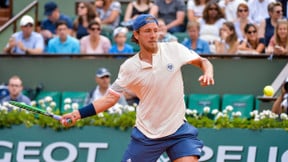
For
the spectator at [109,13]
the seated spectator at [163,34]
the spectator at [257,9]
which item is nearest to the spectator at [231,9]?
the spectator at [257,9]

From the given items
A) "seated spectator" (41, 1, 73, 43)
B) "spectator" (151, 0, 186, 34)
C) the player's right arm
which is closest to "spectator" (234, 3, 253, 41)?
"spectator" (151, 0, 186, 34)

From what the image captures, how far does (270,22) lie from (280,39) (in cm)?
95

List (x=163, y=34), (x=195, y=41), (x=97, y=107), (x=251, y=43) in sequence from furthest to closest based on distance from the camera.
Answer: (x=163, y=34) → (x=195, y=41) → (x=251, y=43) → (x=97, y=107)

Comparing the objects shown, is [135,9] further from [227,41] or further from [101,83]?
[101,83]

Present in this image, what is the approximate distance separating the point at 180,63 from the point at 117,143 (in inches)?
97.2

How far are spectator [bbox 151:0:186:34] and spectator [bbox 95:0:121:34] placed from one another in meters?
0.65

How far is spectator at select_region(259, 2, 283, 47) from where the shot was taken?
14625mm

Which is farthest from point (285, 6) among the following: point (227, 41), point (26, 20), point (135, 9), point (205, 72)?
point (205, 72)

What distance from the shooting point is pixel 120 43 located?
48.7ft

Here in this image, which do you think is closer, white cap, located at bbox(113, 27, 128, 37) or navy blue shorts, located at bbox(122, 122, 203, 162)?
navy blue shorts, located at bbox(122, 122, 203, 162)

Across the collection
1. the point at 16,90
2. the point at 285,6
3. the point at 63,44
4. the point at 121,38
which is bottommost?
the point at 16,90

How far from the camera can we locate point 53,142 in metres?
11.4

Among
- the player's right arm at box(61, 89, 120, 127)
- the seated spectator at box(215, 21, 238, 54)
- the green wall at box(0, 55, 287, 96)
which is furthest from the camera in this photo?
the seated spectator at box(215, 21, 238, 54)

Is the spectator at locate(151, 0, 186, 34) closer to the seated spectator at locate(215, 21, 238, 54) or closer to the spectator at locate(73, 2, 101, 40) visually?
the spectator at locate(73, 2, 101, 40)
